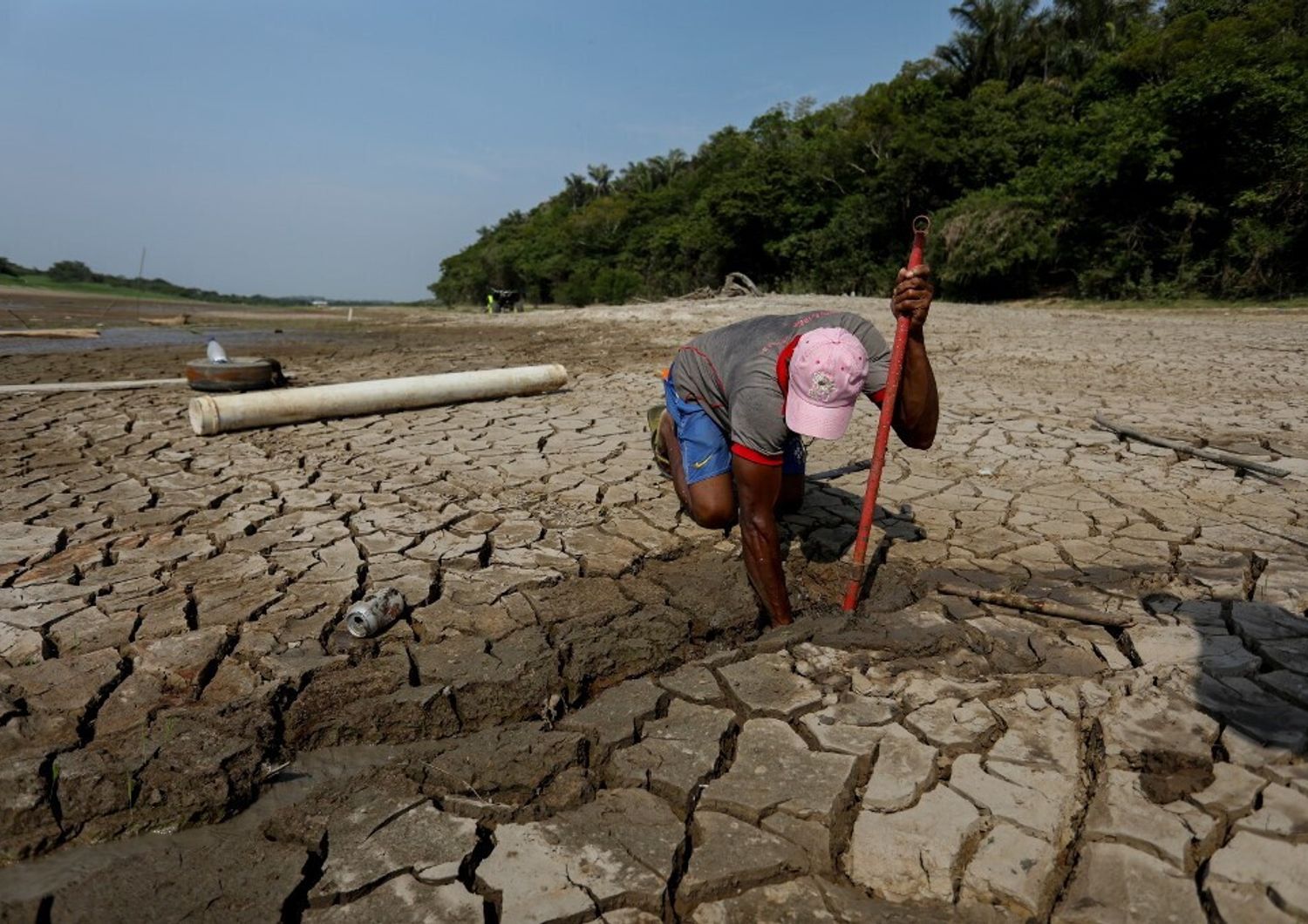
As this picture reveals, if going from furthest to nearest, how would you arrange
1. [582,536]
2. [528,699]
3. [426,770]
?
[582,536] → [528,699] → [426,770]

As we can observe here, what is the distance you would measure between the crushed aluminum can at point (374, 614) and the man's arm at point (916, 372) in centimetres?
174

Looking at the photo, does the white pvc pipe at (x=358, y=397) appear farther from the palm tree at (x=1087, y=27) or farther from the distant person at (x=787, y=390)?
the palm tree at (x=1087, y=27)

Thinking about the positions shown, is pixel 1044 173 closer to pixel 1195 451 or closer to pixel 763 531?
pixel 1195 451

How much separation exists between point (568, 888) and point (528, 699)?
68cm

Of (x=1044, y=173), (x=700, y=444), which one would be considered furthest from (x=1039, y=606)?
(x=1044, y=173)

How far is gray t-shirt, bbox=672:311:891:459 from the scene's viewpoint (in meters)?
Result: 2.38

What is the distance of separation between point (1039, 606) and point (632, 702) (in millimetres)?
1381

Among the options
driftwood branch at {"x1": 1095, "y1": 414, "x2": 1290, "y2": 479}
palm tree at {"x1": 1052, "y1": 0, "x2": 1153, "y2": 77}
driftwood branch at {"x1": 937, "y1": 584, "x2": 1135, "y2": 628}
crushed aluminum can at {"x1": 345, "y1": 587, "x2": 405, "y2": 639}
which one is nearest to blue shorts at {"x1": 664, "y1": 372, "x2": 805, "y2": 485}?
driftwood branch at {"x1": 937, "y1": 584, "x2": 1135, "y2": 628}

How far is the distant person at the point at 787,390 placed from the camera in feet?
7.52

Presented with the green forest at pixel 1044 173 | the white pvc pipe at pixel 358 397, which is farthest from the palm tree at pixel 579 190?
the white pvc pipe at pixel 358 397

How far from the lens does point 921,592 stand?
2711mm

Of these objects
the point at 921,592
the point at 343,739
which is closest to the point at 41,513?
the point at 343,739

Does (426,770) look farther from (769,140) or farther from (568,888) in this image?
(769,140)

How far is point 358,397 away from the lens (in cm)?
514
